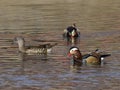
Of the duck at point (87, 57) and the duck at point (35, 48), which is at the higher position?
the duck at point (35, 48)

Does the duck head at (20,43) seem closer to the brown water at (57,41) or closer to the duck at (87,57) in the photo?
the brown water at (57,41)

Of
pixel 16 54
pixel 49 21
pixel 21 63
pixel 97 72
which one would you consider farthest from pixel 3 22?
pixel 97 72

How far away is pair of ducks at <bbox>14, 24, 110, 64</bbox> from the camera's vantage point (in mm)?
22719

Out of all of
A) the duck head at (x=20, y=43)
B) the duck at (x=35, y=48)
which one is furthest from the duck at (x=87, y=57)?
the duck head at (x=20, y=43)

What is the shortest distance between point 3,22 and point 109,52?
14159 mm

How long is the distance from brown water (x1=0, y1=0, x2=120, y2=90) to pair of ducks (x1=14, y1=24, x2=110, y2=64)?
1.02 feet

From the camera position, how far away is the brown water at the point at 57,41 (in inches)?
759

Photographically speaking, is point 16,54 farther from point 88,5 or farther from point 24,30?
point 88,5

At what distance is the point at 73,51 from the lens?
23.1 m

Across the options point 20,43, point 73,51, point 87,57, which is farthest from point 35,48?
point 87,57

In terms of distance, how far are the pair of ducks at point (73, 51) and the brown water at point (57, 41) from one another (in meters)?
0.31

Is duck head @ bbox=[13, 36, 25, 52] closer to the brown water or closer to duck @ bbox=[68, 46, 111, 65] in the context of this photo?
the brown water

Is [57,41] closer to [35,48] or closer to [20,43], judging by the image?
[20,43]

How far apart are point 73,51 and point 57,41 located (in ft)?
19.7
